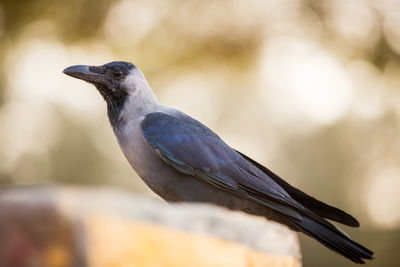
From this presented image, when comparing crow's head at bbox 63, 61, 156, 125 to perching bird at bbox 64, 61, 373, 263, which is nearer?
perching bird at bbox 64, 61, 373, 263

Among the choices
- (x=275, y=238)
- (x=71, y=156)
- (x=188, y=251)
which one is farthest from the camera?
(x=71, y=156)

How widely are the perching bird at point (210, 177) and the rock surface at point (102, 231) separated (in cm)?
157

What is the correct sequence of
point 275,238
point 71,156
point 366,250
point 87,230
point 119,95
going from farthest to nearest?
point 71,156 < point 119,95 < point 366,250 < point 275,238 < point 87,230

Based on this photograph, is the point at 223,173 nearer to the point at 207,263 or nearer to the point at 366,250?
the point at 366,250

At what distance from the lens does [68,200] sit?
4.10ft

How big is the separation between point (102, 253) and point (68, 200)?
0.16 meters

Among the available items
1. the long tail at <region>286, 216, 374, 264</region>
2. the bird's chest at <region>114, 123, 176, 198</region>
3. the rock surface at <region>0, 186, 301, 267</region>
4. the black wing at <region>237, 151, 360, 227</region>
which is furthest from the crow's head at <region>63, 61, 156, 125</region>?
the rock surface at <region>0, 186, 301, 267</region>

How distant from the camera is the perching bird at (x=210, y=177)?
299 centimetres

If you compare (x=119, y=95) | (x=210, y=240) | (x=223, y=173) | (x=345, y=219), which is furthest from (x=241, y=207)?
(x=210, y=240)

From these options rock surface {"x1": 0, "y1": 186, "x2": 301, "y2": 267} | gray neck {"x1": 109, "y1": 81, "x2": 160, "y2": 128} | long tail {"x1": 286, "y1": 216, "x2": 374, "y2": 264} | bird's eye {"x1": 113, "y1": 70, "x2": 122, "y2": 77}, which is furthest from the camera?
bird's eye {"x1": 113, "y1": 70, "x2": 122, "y2": 77}

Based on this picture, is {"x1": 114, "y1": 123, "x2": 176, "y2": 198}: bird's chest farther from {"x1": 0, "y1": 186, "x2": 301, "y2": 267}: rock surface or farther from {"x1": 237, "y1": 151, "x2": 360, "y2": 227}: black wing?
{"x1": 0, "y1": 186, "x2": 301, "y2": 267}: rock surface

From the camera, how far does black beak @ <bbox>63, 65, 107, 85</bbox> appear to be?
340 centimetres

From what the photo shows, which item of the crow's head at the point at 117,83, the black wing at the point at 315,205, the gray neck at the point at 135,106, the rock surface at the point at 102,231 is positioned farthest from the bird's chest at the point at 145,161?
the rock surface at the point at 102,231

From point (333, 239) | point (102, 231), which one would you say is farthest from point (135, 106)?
point (102, 231)
